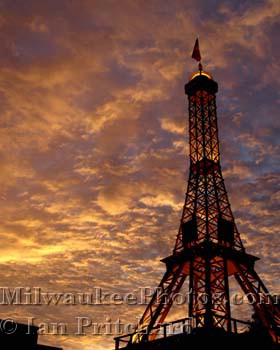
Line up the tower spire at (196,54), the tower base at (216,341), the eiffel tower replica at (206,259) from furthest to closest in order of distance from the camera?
1. the tower spire at (196,54)
2. the eiffel tower replica at (206,259)
3. the tower base at (216,341)

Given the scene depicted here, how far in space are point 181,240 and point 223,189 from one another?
6601mm

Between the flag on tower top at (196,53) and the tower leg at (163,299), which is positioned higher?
the flag on tower top at (196,53)

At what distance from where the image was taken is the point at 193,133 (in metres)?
50.1

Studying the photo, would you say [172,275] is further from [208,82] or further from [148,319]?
[208,82]

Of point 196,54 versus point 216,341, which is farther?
point 196,54

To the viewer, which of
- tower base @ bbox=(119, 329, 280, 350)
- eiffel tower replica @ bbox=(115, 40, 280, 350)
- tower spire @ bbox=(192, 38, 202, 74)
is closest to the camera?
tower base @ bbox=(119, 329, 280, 350)

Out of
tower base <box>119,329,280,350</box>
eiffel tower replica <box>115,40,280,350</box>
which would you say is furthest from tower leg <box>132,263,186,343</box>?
tower base <box>119,329,280,350</box>

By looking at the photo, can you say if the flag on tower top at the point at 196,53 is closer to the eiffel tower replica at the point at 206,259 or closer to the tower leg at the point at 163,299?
the eiffel tower replica at the point at 206,259

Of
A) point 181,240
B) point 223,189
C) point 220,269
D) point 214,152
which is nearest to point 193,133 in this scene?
point 214,152

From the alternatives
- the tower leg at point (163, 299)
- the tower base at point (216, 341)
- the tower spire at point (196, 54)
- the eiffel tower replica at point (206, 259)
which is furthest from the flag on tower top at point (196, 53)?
the tower base at point (216, 341)

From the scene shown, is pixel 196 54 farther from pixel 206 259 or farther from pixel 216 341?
pixel 216 341

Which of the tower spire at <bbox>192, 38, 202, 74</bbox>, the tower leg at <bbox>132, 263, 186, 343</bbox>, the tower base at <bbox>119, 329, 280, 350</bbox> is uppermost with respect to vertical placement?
the tower spire at <bbox>192, 38, 202, 74</bbox>

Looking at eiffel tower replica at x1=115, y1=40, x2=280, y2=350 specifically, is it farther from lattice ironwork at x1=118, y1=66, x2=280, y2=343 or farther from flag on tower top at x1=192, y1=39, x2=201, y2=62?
flag on tower top at x1=192, y1=39, x2=201, y2=62

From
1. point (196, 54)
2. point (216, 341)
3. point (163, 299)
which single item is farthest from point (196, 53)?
point (216, 341)
